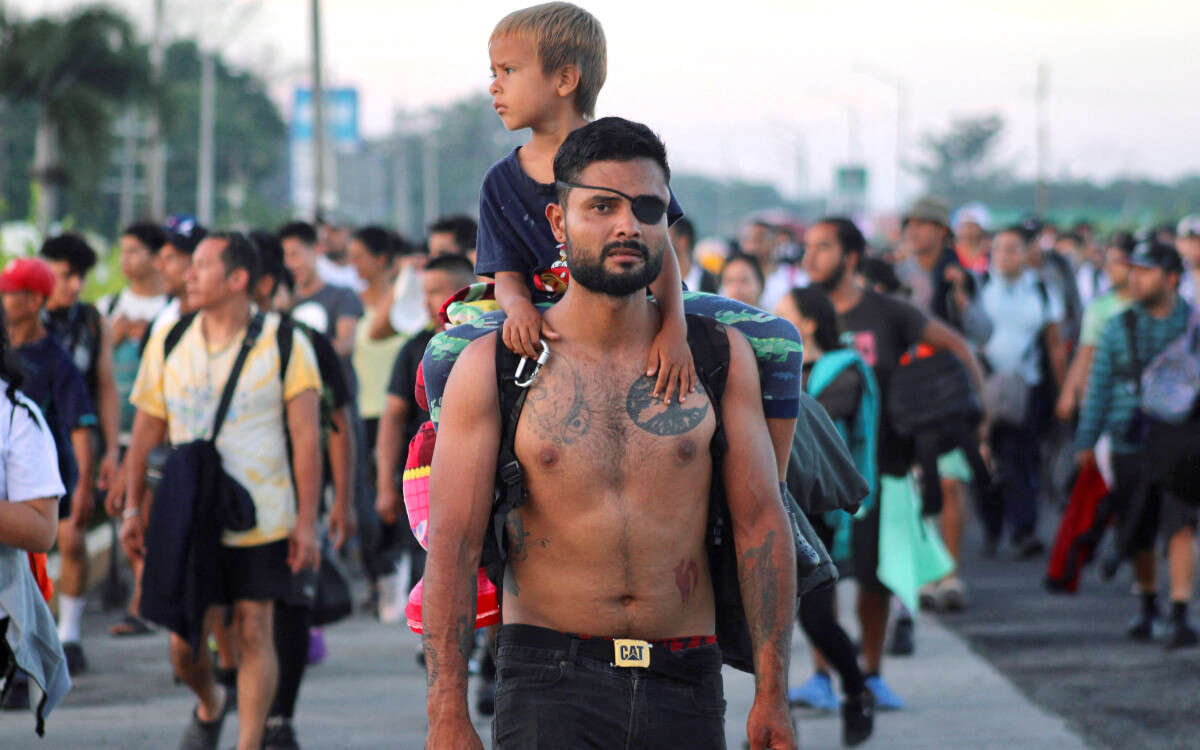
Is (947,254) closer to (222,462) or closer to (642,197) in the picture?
(222,462)

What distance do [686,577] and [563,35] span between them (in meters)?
1.38

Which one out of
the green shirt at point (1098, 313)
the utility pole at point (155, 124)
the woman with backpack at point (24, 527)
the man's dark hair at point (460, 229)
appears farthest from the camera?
the utility pole at point (155, 124)

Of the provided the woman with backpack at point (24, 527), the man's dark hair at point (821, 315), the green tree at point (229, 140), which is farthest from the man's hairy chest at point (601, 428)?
the green tree at point (229, 140)

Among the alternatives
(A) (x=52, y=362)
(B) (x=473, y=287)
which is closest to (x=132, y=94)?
(A) (x=52, y=362)

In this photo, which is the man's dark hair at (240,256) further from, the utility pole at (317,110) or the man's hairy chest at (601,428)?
the utility pole at (317,110)

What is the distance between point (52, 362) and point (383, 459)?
5.36ft

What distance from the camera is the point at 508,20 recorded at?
14.0 feet

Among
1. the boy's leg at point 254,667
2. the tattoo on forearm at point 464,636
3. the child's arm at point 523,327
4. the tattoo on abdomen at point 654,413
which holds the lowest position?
the boy's leg at point 254,667

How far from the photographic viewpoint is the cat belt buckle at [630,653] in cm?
377

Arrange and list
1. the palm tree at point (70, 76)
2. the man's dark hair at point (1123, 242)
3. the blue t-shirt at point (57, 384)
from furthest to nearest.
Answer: the palm tree at point (70, 76) → the man's dark hair at point (1123, 242) → the blue t-shirt at point (57, 384)

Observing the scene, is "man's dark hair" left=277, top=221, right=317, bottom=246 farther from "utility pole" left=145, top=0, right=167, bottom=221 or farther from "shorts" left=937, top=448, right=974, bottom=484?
"utility pole" left=145, top=0, right=167, bottom=221

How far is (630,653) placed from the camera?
12.4 ft

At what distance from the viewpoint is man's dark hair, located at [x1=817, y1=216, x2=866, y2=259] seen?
8453mm

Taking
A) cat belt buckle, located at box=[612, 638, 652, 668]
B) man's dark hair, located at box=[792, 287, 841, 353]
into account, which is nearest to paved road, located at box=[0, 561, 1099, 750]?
man's dark hair, located at box=[792, 287, 841, 353]
